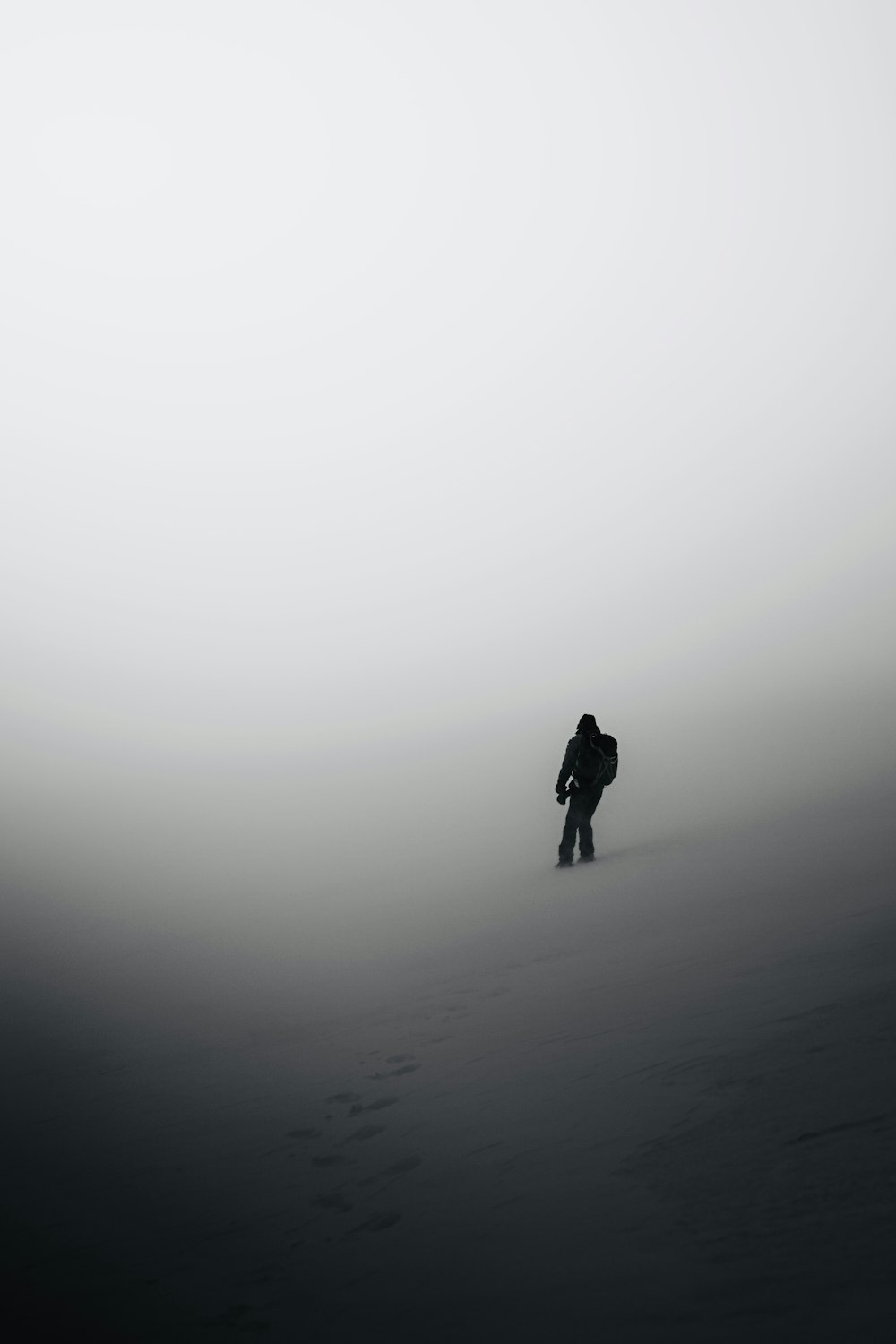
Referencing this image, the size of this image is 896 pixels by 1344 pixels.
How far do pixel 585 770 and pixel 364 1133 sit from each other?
19.9ft


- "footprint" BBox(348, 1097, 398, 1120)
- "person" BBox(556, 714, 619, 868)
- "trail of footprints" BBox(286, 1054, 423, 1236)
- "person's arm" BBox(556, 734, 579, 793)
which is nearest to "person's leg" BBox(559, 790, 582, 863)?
"person" BBox(556, 714, 619, 868)

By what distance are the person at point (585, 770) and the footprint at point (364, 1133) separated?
18.5 feet

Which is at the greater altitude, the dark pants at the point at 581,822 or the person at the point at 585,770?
the person at the point at 585,770

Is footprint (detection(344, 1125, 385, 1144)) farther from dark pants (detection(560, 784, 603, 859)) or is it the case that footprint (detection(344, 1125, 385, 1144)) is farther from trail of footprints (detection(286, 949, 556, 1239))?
dark pants (detection(560, 784, 603, 859))

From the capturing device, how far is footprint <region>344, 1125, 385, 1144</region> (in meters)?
4.88

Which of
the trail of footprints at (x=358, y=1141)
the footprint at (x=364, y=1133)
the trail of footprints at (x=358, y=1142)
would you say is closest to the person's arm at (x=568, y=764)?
the trail of footprints at (x=358, y=1141)

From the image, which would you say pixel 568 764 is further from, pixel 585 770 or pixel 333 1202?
pixel 333 1202

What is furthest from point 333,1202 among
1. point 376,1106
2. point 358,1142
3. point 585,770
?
point 585,770

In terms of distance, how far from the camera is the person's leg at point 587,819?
10664 millimetres

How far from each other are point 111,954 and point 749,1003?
7.24 meters

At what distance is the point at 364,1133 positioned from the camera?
4938 mm

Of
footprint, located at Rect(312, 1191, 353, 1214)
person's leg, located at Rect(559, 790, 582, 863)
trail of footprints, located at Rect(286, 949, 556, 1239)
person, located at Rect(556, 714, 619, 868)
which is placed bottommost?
footprint, located at Rect(312, 1191, 353, 1214)

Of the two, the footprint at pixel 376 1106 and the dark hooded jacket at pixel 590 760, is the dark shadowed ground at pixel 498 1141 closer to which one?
the footprint at pixel 376 1106

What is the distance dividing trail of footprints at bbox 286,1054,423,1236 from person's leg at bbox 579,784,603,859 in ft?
17.0
